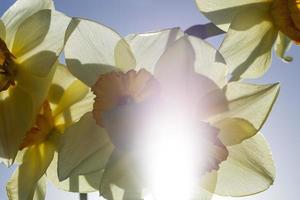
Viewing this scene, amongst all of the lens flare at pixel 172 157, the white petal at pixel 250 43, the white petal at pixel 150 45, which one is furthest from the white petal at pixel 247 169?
the white petal at pixel 150 45

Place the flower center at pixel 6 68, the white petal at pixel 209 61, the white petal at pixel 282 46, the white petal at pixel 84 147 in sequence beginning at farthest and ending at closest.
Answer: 1. the white petal at pixel 282 46
2. the flower center at pixel 6 68
3. the white petal at pixel 84 147
4. the white petal at pixel 209 61

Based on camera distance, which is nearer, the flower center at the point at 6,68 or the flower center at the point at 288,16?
the flower center at the point at 6,68

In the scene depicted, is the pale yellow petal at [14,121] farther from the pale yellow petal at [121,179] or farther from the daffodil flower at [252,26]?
the daffodil flower at [252,26]

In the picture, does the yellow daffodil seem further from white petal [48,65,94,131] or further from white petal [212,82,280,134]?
white petal [212,82,280,134]

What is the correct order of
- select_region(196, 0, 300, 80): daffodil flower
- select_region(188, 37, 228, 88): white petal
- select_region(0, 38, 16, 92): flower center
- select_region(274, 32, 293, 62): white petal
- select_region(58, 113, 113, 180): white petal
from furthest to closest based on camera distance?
1. select_region(274, 32, 293, 62): white petal
2. select_region(196, 0, 300, 80): daffodil flower
3. select_region(0, 38, 16, 92): flower center
4. select_region(58, 113, 113, 180): white petal
5. select_region(188, 37, 228, 88): white petal

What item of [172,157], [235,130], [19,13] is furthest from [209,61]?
[19,13]

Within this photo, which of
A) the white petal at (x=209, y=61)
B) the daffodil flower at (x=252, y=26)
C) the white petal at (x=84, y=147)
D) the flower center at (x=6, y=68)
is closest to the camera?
the white petal at (x=209, y=61)

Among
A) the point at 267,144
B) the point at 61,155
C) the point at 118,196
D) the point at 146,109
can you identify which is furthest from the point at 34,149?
the point at 267,144

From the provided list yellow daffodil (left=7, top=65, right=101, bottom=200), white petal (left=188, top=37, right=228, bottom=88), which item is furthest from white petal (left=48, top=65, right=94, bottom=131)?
white petal (left=188, top=37, right=228, bottom=88)

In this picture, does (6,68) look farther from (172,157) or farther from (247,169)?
(247,169)
